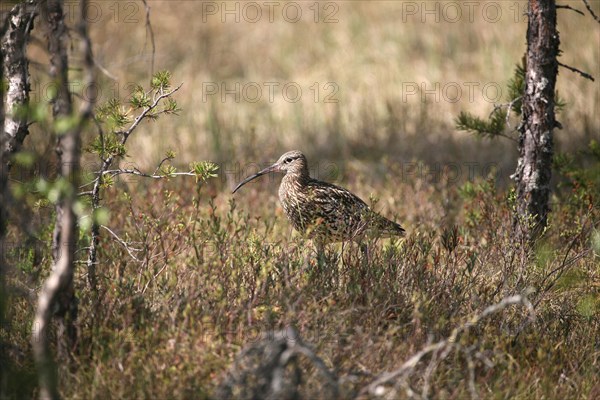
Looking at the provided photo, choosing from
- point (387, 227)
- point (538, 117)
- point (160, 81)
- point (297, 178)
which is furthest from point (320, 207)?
point (160, 81)

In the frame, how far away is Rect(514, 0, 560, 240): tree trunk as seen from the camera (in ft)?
20.6

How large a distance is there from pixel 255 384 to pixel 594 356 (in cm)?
222

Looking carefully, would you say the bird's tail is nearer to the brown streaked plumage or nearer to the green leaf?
the brown streaked plumage

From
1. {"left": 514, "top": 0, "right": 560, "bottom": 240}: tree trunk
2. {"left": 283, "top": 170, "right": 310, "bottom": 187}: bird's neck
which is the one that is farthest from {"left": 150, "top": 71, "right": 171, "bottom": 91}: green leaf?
{"left": 514, "top": 0, "right": 560, "bottom": 240}: tree trunk

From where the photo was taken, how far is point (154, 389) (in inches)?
169

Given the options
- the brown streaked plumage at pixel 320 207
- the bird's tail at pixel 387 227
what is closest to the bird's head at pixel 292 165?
the brown streaked plumage at pixel 320 207

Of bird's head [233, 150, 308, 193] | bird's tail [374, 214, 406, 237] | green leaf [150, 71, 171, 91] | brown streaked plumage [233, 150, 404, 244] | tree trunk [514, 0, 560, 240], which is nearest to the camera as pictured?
green leaf [150, 71, 171, 91]

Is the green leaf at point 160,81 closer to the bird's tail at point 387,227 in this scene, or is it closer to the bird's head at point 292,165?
the bird's tail at point 387,227

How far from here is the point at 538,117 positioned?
6.41 m

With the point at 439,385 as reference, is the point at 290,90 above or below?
above

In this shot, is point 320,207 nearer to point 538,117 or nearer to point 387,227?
point 387,227

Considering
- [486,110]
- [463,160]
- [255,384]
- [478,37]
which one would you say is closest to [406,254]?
[255,384]

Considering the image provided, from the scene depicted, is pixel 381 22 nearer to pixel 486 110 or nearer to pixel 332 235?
pixel 486 110

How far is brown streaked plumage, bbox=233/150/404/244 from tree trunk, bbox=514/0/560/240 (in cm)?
106
